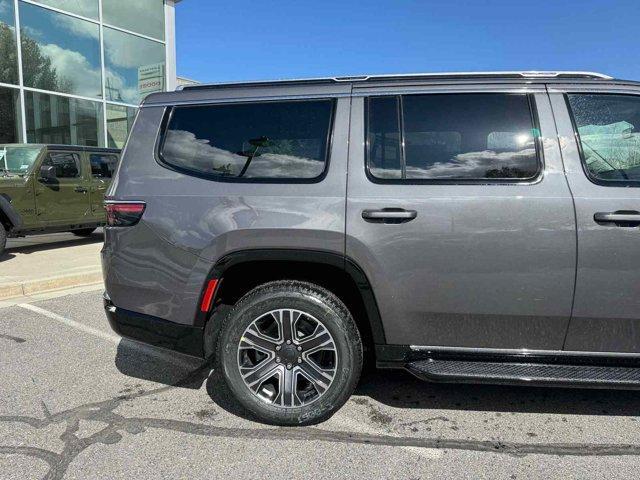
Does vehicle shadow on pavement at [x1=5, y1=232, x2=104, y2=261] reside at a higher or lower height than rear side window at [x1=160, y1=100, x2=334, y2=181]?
lower

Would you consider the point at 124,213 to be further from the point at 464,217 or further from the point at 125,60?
the point at 125,60

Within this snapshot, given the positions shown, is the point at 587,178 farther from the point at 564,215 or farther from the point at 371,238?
the point at 371,238

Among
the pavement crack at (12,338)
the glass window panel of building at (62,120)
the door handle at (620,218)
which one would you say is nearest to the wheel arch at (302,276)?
the door handle at (620,218)

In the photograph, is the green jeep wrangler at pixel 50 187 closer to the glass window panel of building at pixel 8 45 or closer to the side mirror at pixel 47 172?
the side mirror at pixel 47 172

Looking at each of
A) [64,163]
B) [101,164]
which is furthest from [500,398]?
[101,164]

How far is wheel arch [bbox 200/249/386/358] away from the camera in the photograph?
9.64ft

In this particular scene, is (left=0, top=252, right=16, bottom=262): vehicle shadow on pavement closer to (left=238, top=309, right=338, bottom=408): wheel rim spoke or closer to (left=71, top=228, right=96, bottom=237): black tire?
(left=71, top=228, right=96, bottom=237): black tire

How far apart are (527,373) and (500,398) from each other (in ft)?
2.36

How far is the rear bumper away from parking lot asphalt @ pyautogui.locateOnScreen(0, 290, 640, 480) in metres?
0.45

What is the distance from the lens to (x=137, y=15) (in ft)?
53.7

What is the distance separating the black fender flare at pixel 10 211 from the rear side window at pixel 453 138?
745cm

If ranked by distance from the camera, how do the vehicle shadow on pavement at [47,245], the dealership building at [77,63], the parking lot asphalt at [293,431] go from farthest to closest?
the dealership building at [77,63]
the vehicle shadow on pavement at [47,245]
the parking lot asphalt at [293,431]

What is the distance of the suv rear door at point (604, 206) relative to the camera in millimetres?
2752

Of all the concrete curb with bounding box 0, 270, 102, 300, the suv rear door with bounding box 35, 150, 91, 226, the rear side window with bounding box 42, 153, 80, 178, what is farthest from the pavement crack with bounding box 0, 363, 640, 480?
the rear side window with bounding box 42, 153, 80, 178
